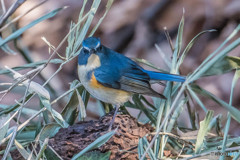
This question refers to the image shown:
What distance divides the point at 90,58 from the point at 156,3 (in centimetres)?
185

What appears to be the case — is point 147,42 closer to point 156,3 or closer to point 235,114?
point 156,3

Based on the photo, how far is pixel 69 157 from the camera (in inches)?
83.3

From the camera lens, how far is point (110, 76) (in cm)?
287

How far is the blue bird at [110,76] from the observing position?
8.85ft

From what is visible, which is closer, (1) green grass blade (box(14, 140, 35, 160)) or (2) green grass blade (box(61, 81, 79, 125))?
(1) green grass blade (box(14, 140, 35, 160))

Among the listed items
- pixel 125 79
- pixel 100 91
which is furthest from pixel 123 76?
pixel 100 91

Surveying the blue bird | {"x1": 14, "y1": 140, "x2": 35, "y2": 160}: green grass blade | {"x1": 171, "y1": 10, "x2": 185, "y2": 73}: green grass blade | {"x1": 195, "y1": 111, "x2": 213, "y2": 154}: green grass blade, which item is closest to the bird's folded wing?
the blue bird

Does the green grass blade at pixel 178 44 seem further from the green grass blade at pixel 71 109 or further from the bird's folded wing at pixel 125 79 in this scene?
the green grass blade at pixel 71 109

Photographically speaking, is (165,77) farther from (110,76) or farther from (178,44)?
(110,76)

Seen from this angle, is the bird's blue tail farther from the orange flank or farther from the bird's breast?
the orange flank

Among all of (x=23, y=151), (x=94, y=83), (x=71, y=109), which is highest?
(x=94, y=83)

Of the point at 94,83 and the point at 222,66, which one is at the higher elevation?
the point at 222,66

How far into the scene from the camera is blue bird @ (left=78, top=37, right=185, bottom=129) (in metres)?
2.70

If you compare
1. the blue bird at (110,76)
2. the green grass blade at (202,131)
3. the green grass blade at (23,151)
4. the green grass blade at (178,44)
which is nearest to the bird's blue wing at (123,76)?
the blue bird at (110,76)
